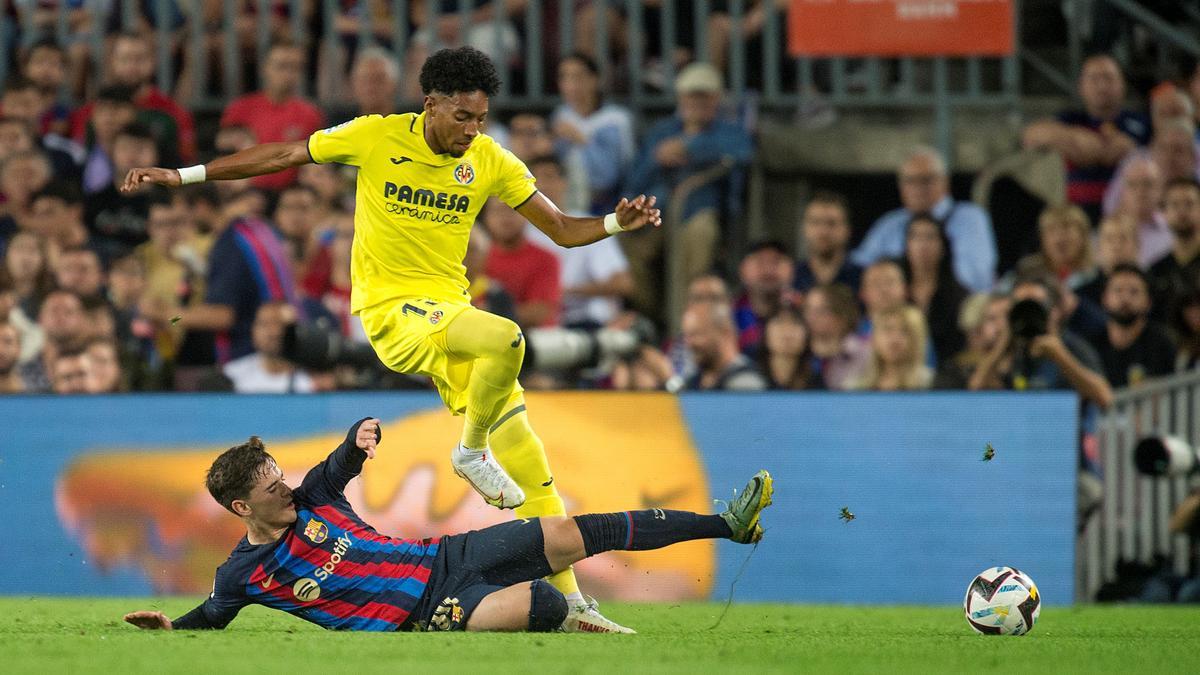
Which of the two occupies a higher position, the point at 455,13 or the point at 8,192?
the point at 455,13

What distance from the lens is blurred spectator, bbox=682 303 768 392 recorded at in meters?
12.5

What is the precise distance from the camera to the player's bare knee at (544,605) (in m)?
8.16

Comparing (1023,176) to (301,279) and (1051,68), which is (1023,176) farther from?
(301,279)

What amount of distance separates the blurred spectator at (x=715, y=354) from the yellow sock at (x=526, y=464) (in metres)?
3.70

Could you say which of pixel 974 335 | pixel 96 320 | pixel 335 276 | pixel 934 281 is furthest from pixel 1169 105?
pixel 96 320

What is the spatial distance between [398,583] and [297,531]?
1.72ft

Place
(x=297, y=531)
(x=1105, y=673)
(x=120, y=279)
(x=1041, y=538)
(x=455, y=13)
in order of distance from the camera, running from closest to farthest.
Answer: (x=1105, y=673) → (x=297, y=531) → (x=1041, y=538) → (x=120, y=279) → (x=455, y=13)

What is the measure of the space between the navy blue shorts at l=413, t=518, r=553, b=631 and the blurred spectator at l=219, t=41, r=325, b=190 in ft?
21.6

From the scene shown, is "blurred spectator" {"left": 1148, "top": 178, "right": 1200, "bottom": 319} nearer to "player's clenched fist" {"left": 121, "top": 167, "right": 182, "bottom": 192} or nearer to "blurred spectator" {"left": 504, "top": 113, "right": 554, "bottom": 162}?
"blurred spectator" {"left": 504, "top": 113, "right": 554, "bottom": 162}

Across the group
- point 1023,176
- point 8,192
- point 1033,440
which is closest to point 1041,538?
point 1033,440

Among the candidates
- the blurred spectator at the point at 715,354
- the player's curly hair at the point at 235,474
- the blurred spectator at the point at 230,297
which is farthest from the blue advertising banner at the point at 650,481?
the player's curly hair at the point at 235,474

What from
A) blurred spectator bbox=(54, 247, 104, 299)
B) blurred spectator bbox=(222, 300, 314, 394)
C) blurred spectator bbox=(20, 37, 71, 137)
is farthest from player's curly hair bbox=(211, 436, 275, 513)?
blurred spectator bbox=(20, 37, 71, 137)

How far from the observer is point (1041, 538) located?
11.4 meters

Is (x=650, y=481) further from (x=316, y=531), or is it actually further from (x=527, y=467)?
(x=316, y=531)
